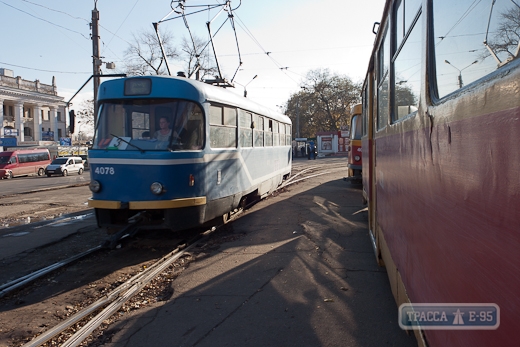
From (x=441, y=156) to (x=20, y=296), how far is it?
5.25 metres

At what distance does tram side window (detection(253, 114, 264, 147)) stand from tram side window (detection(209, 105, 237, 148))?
1.89 meters

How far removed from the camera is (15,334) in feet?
13.5

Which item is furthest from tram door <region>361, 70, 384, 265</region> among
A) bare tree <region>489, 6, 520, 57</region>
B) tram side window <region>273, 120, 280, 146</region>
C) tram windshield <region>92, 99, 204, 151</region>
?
tram side window <region>273, 120, 280, 146</region>

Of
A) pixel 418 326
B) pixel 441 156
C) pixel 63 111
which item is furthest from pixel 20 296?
pixel 63 111

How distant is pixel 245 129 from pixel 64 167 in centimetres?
2778

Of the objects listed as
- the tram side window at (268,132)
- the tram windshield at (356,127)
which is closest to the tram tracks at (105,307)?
the tram side window at (268,132)

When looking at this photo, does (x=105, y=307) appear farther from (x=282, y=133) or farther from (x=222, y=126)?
(x=282, y=133)

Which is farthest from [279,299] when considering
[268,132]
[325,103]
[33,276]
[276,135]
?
[325,103]

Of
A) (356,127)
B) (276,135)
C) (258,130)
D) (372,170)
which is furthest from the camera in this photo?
(356,127)

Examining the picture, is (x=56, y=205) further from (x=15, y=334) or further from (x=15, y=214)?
(x=15, y=334)

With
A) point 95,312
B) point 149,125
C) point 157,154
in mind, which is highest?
point 149,125

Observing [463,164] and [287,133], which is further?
[287,133]

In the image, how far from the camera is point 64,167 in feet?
109

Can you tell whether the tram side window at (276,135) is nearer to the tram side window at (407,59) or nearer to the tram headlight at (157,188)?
the tram headlight at (157,188)
